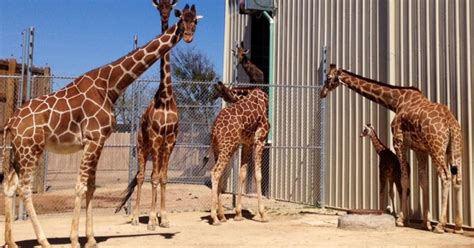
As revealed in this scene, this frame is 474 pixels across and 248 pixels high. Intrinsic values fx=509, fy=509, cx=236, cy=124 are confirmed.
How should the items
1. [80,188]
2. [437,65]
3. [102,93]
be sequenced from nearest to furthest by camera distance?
[80,188] < [102,93] < [437,65]

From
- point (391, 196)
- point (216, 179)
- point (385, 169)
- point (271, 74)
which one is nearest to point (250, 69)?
point (271, 74)

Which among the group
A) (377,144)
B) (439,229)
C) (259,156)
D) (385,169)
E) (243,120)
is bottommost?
(439,229)

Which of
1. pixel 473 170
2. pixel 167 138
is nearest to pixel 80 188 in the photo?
pixel 167 138

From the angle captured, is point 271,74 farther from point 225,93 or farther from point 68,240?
point 68,240

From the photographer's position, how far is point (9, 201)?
243 inches

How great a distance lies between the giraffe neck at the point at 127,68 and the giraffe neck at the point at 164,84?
1063mm

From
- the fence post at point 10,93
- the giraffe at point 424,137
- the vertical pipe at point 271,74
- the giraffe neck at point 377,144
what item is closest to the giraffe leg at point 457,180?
the giraffe at point 424,137

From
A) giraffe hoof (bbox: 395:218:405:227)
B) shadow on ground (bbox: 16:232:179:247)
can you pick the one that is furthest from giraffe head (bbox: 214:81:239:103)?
giraffe hoof (bbox: 395:218:405:227)

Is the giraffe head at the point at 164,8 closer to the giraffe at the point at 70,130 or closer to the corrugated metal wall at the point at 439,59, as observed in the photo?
the giraffe at the point at 70,130

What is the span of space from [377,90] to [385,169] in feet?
4.67

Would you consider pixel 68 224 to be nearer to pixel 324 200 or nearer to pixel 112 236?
pixel 112 236

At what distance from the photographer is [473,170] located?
8070mm

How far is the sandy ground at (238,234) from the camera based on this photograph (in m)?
7.03

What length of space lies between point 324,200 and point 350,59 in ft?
10.7
